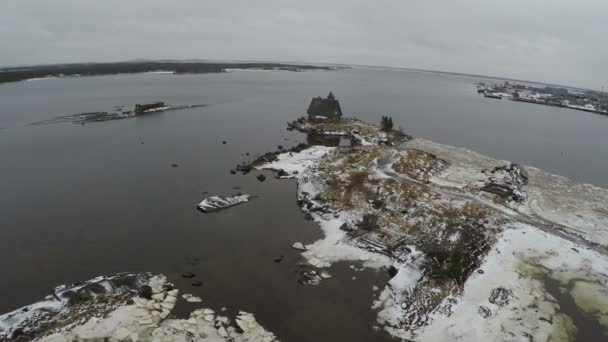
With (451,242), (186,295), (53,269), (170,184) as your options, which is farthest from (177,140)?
(451,242)

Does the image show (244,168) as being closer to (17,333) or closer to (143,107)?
(17,333)

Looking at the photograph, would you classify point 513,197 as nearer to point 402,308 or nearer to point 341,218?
point 341,218

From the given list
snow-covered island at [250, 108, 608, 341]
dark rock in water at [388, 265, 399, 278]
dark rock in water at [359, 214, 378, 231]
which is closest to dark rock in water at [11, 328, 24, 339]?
snow-covered island at [250, 108, 608, 341]

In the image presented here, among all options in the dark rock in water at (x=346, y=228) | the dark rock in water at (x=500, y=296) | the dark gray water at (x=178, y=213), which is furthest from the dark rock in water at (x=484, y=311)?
the dark rock in water at (x=346, y=228)

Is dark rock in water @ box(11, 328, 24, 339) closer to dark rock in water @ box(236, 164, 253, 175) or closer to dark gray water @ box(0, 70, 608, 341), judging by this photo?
dark gray water @ box(0, 70, 608, 341)

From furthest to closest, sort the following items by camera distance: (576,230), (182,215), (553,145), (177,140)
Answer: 1. (553,145)
2. (177,140)
3. (182,215)
4. (576,230)

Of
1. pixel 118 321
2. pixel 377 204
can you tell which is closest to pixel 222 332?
pixel 118 321
